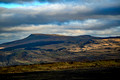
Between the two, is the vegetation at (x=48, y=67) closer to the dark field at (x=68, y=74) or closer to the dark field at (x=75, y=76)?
the dark field at (x=68, y=74)

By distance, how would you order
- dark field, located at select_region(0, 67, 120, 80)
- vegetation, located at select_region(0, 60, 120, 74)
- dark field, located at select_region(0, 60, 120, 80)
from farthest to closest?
vegetation, located at select_region(0, 60, 120, 74) → dark field, located at select_region(0, 60, 120, 80) → dark field, located at select_region(0, 67, 120, 80)

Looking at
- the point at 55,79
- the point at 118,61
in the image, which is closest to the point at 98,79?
the point at 55,79

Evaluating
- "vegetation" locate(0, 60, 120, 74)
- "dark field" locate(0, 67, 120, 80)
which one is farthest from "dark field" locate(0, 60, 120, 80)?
"vegetation" locate(0, 60, 120, 74)

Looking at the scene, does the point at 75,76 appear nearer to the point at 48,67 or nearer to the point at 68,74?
the point at 68,74

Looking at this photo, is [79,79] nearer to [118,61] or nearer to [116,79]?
[116,79]

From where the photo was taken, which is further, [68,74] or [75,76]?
[68,74]

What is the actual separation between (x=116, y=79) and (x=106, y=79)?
345cm

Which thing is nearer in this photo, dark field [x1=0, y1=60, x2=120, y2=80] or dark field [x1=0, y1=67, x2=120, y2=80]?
dark field [x1=0, y1=67, x2=120, y2=80]

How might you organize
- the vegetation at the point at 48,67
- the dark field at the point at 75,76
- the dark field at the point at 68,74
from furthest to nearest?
the vegetation at the point at 48,67 → the dark field at the point at 68,74 → the dark field at the point at 75,76

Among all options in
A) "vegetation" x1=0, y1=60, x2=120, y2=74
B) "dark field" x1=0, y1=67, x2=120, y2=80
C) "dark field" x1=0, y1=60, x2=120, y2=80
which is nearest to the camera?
"dark field" x1=0, y1=67, x2=120, y2=80

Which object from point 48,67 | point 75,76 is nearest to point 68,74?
point 75,76

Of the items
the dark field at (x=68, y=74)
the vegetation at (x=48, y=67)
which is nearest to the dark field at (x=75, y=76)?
the dark field at (x=68, y=74)

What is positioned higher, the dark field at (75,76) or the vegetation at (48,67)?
the dark field at (75,76)

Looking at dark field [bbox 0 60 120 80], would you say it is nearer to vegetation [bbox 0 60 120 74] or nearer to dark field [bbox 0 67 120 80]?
dark field [bbox 0 67 120 80]
